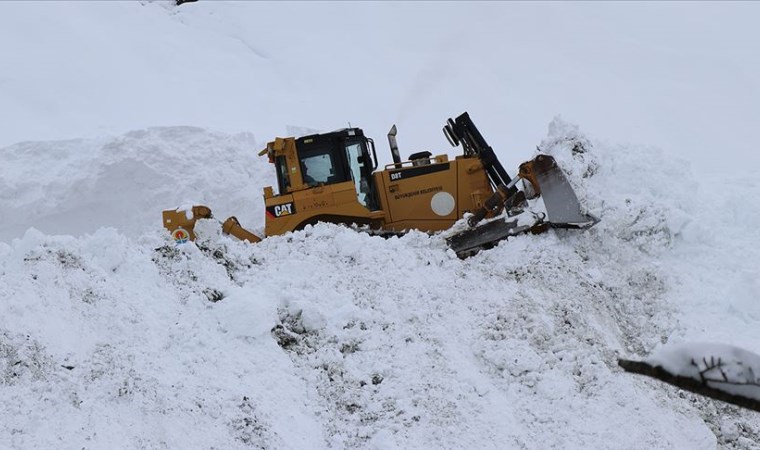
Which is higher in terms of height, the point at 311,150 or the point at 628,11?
the point at 628,11

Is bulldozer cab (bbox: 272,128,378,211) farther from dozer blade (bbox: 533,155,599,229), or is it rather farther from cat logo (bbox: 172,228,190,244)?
dozer blade (bbox: 533,155,599,229)

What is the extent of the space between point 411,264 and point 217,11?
22.6m

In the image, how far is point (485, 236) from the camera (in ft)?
33.6

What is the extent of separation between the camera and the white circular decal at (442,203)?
1174 cm

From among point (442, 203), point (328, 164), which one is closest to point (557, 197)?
point (442, 203)

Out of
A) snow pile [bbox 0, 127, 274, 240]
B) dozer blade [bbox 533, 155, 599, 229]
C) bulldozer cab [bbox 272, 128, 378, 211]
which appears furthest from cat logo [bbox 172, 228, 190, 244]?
dozer blade [bbox 533, 155, 599, 229]

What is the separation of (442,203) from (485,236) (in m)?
1.63

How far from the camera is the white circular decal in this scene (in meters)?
11.7

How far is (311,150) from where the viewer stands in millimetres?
11836

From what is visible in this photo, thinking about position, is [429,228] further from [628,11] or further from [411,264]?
[628,11]

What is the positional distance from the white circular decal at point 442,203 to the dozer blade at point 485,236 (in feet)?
4.91

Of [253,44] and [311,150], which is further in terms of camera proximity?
[253,44]

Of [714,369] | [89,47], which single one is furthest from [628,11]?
[714,369]

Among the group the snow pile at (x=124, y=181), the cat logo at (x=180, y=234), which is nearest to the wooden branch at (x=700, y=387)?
the cat logo at (x=180, y=234)
